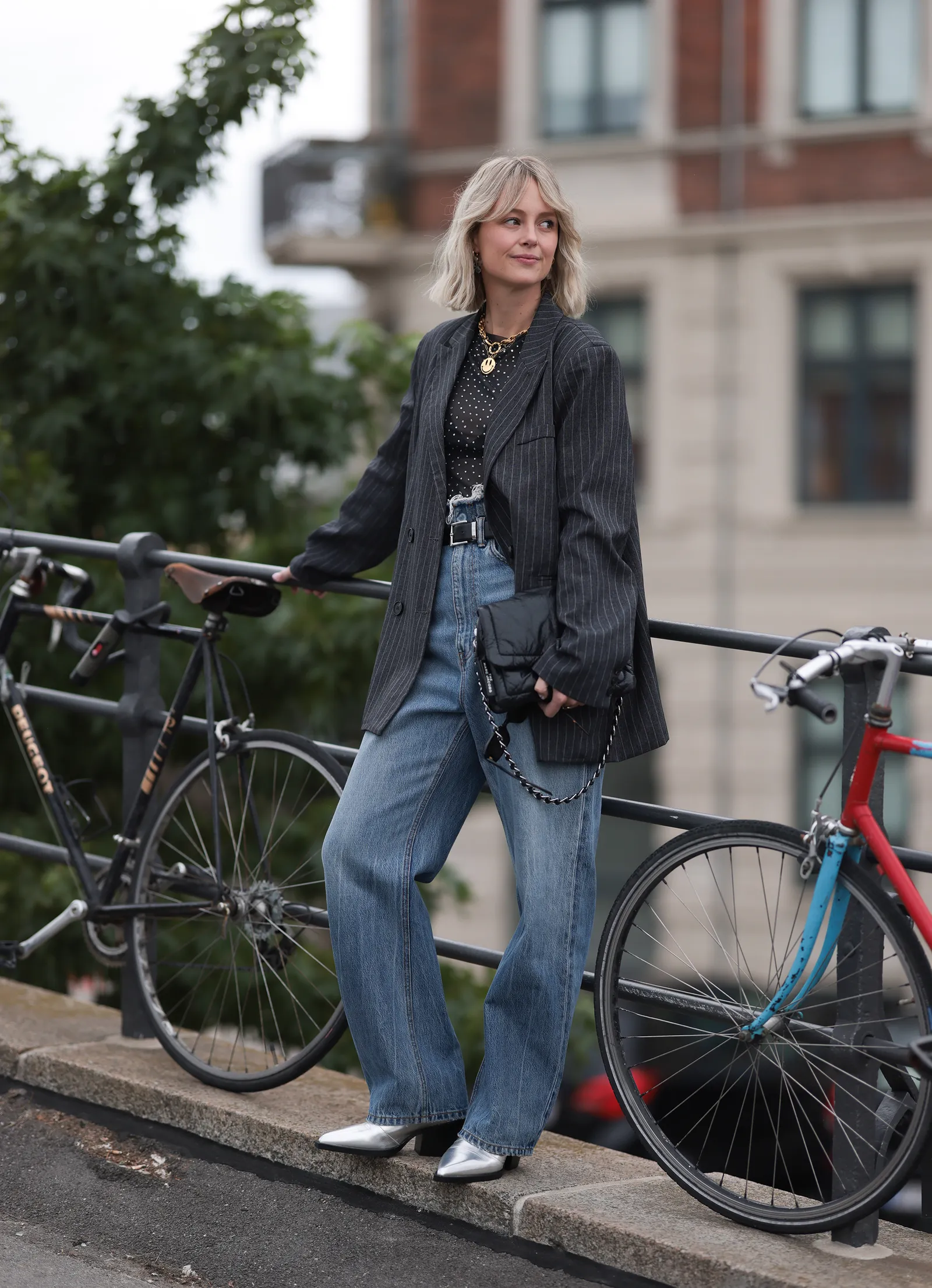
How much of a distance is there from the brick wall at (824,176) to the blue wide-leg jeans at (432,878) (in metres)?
14.4

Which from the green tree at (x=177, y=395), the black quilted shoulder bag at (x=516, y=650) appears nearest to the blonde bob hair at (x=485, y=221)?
the black quilted shoulder bag at (x=516, y=650)

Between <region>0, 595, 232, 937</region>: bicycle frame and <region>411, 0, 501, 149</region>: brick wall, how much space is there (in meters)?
14.3

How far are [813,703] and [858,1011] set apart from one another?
1.88ft

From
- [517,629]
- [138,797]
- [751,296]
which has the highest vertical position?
[751,296]

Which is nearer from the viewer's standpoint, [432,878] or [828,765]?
[432,878]

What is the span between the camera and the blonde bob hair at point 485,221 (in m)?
3.48

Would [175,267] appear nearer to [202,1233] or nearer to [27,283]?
[27,283]

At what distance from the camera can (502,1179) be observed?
140 inches

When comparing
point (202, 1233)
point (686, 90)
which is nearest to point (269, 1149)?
A: point (202, 1233)

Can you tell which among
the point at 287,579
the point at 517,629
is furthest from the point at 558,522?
the point at 287,579

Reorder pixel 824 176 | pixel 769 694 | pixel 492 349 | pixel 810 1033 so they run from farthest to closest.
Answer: pixel 824 176, pixel 492 349, pixel 810 1033, pixel 769 694

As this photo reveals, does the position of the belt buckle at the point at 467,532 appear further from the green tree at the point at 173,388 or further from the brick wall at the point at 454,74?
the brick wall at the point at 454,74

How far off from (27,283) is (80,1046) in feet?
12.2

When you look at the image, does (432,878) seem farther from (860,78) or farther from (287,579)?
(860,78)
